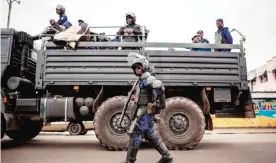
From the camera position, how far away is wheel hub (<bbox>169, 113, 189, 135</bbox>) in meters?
6.75

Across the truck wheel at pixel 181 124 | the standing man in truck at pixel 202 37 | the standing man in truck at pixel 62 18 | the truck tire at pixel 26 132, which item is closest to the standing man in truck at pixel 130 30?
the standing man in truck at pixel 62 18

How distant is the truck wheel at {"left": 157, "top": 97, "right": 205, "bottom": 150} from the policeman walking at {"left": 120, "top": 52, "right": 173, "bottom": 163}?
6.70 feet

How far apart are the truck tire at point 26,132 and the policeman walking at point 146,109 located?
4968 millimetres

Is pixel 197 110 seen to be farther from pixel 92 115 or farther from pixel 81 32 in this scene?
pixel 81 32

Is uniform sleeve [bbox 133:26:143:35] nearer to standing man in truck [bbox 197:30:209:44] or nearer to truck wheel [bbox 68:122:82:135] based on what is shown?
standing man in truck [bbox 197:30:209:44]

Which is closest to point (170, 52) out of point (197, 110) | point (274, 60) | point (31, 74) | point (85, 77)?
point (197, 110)

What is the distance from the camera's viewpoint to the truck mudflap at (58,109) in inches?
269

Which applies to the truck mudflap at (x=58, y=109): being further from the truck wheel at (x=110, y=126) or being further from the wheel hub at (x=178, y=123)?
the wheel hub at (x=178, y=123)

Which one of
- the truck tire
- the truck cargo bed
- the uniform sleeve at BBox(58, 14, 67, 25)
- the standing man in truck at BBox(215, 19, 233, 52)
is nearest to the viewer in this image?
the truck cargo bed

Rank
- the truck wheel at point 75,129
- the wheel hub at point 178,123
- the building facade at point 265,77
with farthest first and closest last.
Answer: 1. the building facade at point 265,77
2. the truck wheel at point 75,129
3. the wheel hub at point 178,123

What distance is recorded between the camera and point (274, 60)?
30844mm

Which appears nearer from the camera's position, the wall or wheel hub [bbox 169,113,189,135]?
wheel hub [bbox 169,113,189,135]

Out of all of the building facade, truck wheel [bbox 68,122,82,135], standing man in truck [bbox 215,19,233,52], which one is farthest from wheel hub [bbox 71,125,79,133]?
the building facade

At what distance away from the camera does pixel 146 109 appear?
460 cm
